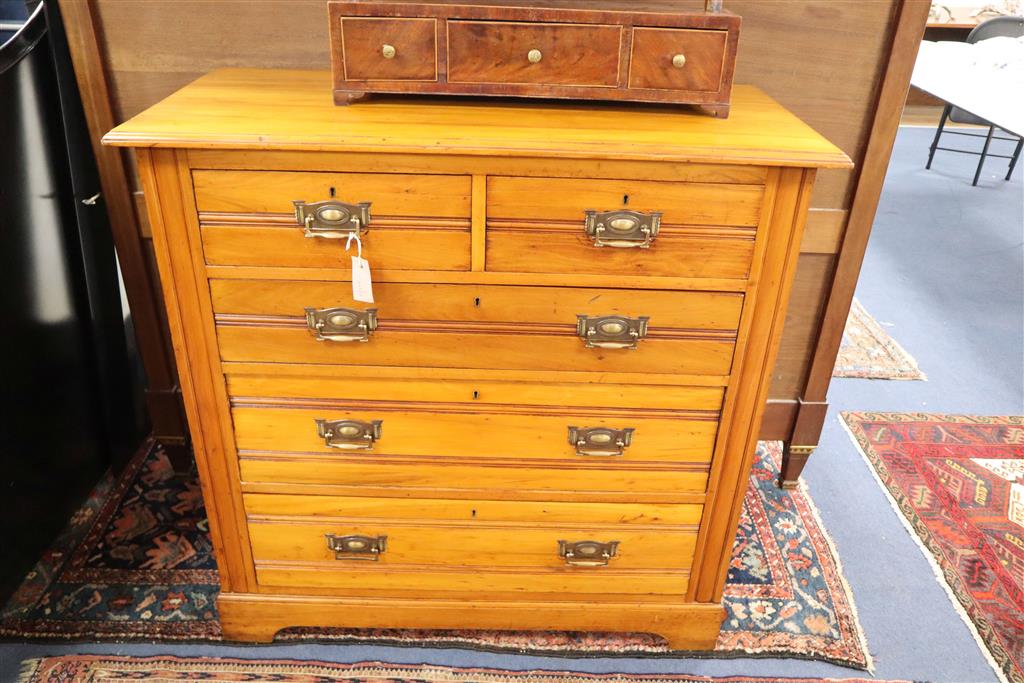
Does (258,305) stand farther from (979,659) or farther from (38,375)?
(979,659)

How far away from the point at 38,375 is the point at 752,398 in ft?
5.61

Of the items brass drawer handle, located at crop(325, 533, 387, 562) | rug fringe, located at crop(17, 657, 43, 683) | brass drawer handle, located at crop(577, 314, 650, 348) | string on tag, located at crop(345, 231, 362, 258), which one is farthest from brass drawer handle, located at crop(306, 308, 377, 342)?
rug fringe, located at crop(17, 657, 43, 683)

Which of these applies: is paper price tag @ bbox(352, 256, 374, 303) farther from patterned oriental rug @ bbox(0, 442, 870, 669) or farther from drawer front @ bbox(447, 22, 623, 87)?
patterned oriental rug @ bbox(0, 442, 870, 669)

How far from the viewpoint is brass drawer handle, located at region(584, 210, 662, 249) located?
56.1 inches

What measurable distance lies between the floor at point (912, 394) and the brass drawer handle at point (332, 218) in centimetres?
106

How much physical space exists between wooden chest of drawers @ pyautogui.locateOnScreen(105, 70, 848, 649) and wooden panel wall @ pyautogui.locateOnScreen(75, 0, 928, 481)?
0.40 feet

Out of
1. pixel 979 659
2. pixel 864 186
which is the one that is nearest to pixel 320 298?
pixel 864 186

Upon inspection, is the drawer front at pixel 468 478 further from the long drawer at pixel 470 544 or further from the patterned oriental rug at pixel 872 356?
the patterned oriental rug at pixel 872 356

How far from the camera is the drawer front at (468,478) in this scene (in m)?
1.70

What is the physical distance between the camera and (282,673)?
1833mm

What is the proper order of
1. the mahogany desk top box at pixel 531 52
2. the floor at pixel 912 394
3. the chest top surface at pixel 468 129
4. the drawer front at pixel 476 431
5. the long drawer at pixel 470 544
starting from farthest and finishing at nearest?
1. the floor at pixel 912 394
2. the long drawer at pixel 470 544
3. the drawer front at pixel 476 431
4. the mahogany desk top box at pixel 531 52
5. the chest top surface at pixel 468 129

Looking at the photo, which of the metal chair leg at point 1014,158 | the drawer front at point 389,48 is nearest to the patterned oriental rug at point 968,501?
the drawer front at point 389,48

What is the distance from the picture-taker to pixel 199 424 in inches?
64.5

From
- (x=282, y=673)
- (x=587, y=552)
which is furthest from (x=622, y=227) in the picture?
(x=282, y=673)
